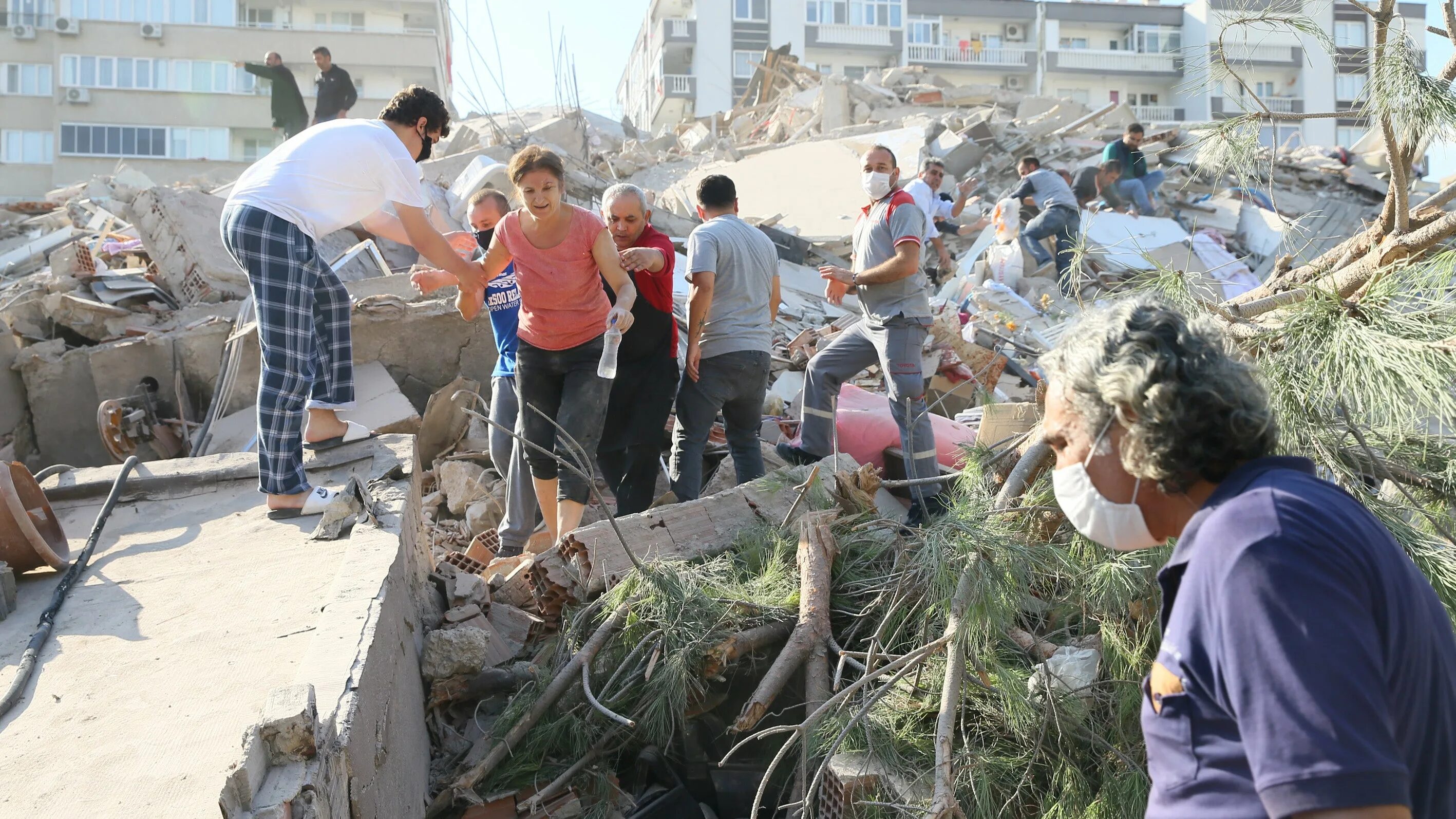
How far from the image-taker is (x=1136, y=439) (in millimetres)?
1463

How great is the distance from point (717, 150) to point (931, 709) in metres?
12.1

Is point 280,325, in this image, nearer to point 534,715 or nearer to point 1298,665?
point 534,715

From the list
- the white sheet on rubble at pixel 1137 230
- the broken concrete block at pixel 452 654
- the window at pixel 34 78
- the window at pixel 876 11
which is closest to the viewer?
the broken concrete block at pixel 452 654

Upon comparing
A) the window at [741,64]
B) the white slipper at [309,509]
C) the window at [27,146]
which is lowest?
the white slipper at [309,509]

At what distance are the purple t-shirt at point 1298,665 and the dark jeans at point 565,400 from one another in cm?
320

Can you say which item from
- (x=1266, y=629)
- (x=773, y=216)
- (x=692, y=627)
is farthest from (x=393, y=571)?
(x=773, y=216)

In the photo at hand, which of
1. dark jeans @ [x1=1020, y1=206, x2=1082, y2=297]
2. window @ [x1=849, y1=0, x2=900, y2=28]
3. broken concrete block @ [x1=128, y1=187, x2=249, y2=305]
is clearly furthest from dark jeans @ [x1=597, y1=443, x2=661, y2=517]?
window @ [x1=849, y1=0, x2=900, y2=28]

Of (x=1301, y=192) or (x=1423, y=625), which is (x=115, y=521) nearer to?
(x=1423, y=625)

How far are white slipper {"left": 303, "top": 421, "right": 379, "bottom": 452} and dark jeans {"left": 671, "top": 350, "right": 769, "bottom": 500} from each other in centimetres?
137

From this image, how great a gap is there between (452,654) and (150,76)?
37576 mm

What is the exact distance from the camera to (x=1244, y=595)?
1.22m

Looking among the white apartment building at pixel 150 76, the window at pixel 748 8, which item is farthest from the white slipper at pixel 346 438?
the window at pixel 748 8

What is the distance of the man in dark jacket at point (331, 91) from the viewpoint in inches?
392

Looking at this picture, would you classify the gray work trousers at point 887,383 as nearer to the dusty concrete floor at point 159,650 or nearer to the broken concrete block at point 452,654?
the broken concrete block at point 452,654
